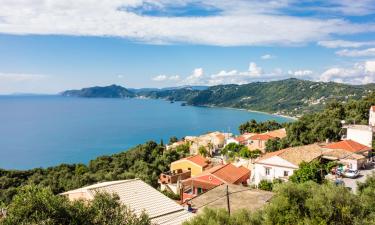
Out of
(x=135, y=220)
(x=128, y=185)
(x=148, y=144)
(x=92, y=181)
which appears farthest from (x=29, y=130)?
(x=135, y=220)

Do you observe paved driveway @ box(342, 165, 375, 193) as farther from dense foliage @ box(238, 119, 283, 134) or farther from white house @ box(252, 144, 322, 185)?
dense foliage @ box(238, 119, 283, 134)

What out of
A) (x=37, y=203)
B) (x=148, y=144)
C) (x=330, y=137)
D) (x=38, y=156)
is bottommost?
(x=38, y=156)

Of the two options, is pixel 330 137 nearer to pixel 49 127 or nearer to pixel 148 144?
pixel 148 144

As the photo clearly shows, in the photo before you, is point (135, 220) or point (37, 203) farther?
point (135, 220)

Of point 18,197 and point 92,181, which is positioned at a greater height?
point 18,197

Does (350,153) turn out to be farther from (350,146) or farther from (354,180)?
(354,180)

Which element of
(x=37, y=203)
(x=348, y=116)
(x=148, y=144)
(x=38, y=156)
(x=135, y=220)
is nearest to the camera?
(x=37, y=203)

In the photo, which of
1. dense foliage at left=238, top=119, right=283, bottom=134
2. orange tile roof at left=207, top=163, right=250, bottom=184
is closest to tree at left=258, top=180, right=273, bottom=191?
orange tile roof at left=207, top=163, right=250, bottom=184

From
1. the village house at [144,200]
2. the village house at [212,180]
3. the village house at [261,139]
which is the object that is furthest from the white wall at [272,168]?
the village house at [261,139]
